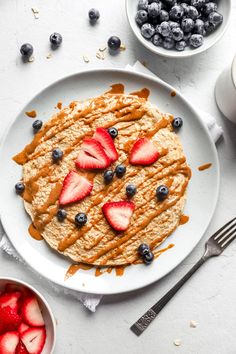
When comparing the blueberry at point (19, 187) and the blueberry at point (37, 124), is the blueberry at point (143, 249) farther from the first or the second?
the blueberry at point (37, 124)

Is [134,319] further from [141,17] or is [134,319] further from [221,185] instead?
[141,17]

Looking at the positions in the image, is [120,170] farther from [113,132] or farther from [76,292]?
[76,292]

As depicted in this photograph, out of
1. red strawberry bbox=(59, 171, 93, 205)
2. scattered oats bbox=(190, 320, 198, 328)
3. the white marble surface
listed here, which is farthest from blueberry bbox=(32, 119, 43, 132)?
scattered oats bbox=(190, 320, 198, 328)

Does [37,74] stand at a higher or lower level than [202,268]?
higher

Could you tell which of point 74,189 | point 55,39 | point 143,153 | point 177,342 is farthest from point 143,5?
point 177,342

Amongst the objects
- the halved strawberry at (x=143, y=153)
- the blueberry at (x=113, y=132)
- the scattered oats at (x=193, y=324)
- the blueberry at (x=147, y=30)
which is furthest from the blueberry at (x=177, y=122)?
the scattered oats at (x=193, y=324)

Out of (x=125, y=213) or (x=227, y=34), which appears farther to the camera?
(x=227, y=34)

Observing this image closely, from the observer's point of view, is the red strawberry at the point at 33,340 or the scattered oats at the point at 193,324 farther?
the scattered oats at the point at 193,324

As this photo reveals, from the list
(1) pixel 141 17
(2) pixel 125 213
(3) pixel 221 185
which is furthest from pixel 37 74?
(3) pixel 221 185
